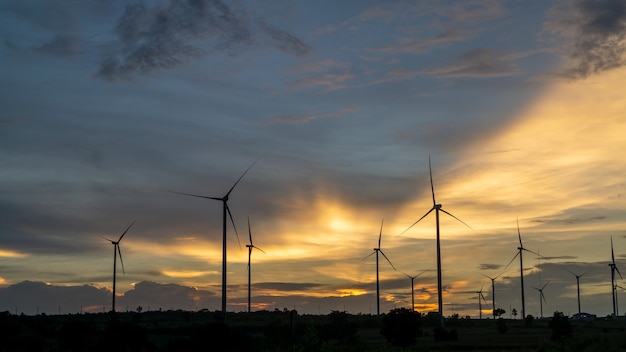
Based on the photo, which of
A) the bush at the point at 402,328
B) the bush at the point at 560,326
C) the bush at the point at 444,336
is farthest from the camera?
the bush at the point at 444,336

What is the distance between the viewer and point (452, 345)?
128875 millimetres

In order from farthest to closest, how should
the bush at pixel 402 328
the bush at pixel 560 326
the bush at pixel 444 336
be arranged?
the bush at pixel 444 336
the bush at pixel 560 326
the bush at pixel 402 328

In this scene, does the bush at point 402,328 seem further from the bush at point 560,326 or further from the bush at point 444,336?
the bush at point 560,326

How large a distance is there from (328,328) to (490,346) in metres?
39.4

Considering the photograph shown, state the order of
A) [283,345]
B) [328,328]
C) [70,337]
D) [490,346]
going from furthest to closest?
1. [328,328]
2. [490,346]
3. [70,337]
4. [283,345]

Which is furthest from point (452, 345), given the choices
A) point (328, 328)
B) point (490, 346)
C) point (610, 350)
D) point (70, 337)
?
point (70, 337)

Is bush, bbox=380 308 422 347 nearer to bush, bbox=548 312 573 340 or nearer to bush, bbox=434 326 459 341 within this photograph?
bush, bbox=434 326 459 341

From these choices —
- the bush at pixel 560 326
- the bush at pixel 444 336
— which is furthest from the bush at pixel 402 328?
the bush at pixel 560 326

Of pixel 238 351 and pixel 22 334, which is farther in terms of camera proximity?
pixel 22 334

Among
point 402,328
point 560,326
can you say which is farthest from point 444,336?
point 402,328

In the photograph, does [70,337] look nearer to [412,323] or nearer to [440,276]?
[412,323]

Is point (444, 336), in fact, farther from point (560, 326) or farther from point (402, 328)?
point (402, 328)

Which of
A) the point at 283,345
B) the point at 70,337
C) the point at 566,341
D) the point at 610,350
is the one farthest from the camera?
the point at 70,337

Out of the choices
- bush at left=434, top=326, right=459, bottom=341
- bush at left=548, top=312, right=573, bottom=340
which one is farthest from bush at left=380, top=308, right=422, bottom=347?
bush at left=548, top=312, right=573, bottom=340
